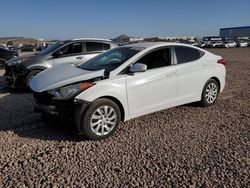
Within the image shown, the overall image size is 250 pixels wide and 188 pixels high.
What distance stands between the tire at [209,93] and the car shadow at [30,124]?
3.07m

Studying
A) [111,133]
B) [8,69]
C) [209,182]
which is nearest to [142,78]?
[111,133]

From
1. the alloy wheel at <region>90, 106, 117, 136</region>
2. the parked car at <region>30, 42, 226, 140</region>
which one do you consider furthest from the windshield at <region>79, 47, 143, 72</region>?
the alloy wheel at <region>90, 106, 117, 136</region>

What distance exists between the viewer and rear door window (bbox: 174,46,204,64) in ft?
19.2

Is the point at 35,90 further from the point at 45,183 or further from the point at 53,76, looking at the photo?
the point at 45,183

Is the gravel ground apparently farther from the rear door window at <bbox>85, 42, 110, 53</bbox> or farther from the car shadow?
the rear door window at <bbox>85, 42, 110, 53</bbox>

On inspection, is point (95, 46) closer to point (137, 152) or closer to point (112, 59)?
point (112, 59)

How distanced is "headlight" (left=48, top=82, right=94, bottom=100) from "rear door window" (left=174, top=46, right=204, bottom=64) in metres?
2.20

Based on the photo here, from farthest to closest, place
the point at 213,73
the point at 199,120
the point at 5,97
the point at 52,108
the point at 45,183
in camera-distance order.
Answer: the point at 5,97 → the point at 213,73 → the point at 199,120 → the point at 52,108 → the point at 45,183

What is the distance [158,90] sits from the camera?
5.33 metres

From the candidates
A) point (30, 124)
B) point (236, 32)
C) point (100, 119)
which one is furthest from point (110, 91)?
point (236, 32)

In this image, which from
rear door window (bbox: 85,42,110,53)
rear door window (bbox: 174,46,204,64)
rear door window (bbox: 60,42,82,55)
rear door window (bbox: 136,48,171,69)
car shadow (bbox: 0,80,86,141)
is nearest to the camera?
car shadow (bbox: 0,80,86,141)

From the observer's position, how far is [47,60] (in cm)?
865

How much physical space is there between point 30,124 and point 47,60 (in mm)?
3647

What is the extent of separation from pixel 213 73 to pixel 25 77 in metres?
5.50
